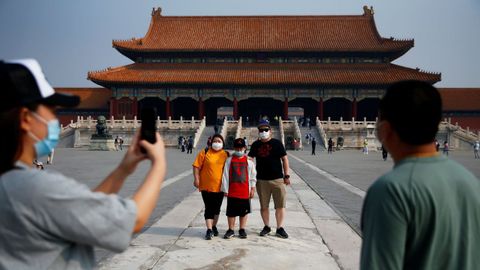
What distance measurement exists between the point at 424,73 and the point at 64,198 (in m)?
39.5

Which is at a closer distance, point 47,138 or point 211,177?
point 47,138

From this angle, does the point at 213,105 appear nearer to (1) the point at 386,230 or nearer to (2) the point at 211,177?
(2) the point at 211,177

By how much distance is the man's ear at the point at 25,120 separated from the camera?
4.81 feet

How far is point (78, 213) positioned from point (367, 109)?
41.4 meters

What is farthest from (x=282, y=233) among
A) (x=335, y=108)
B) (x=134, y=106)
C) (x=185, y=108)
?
(x=185, y=108)

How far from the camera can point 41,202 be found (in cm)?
134

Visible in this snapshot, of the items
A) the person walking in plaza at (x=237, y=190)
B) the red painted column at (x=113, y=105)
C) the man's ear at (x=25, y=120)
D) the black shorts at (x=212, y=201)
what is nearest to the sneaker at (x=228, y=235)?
the person walking in plaza at (x=237, y=190)

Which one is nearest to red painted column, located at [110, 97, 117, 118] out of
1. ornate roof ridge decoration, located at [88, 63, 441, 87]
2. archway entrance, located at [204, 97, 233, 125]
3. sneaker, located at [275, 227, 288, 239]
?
ornate roof ridge decoration, located at [88, 63, 441, 87]

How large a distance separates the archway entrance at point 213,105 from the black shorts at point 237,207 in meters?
36.8

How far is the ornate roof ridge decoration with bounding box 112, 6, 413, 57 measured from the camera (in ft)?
129

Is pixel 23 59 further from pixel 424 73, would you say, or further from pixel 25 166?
pixel 424 73

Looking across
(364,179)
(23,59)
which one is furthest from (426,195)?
(364,179)

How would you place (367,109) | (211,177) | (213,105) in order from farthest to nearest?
(213,105) < (367,109) < (211,177)

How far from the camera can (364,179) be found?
12461 millimetres
